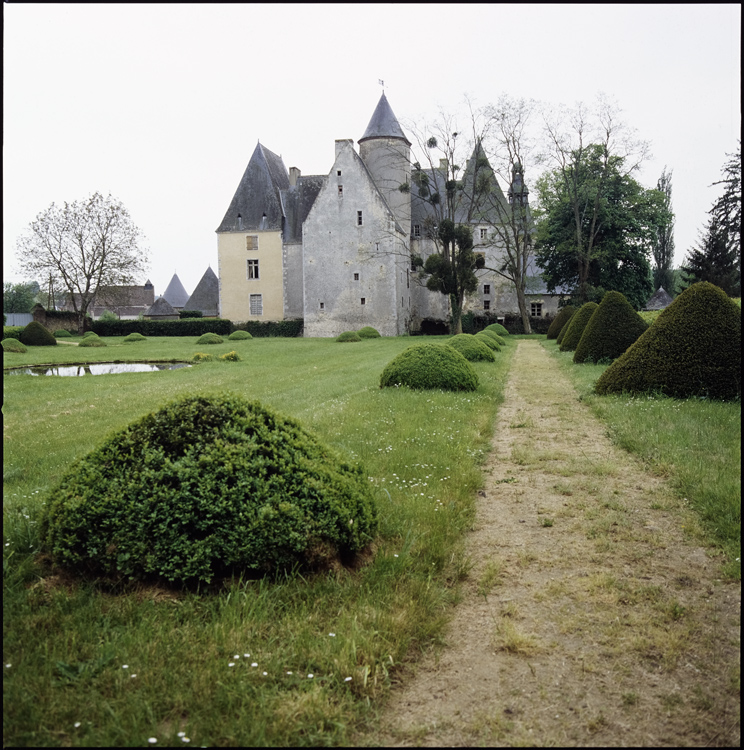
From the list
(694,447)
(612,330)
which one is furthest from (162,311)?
(694,447)

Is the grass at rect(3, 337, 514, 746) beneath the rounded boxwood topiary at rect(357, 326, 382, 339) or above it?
beneath

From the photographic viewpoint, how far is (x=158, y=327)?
43.0 m

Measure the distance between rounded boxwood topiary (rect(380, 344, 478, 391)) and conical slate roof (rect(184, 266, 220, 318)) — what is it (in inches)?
1851

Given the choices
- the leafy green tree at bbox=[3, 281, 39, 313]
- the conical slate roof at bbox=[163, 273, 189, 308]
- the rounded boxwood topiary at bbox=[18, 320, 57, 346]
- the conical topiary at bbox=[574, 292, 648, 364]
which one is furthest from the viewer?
the conical slate roof at bbox=[163, 273, 189, 308]

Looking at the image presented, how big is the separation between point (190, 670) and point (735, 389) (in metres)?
8.92

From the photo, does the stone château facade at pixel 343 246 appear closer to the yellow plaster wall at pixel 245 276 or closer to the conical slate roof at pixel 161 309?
the yellow plaster wall at pixel 245 276

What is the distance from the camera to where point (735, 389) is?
8805 millimetres

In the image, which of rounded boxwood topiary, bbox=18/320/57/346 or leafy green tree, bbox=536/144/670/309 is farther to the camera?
leafy green tree, bbox=536/144/670/309

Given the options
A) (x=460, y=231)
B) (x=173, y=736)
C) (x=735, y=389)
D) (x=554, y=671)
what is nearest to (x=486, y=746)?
(x=554, y=671)

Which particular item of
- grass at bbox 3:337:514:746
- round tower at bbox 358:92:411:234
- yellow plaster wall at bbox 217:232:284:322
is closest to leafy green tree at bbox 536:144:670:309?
round tower at bbox 358:92:411:234

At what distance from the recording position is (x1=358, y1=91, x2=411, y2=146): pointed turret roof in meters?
42.7

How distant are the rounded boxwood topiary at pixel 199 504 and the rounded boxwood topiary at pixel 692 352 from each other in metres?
7.37

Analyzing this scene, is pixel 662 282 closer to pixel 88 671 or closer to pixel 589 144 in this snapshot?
pixel 589 144

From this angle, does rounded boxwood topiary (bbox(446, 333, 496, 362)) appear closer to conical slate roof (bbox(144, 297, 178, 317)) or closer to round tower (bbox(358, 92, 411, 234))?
round tower (bbox(358, 92, 411, 234))
